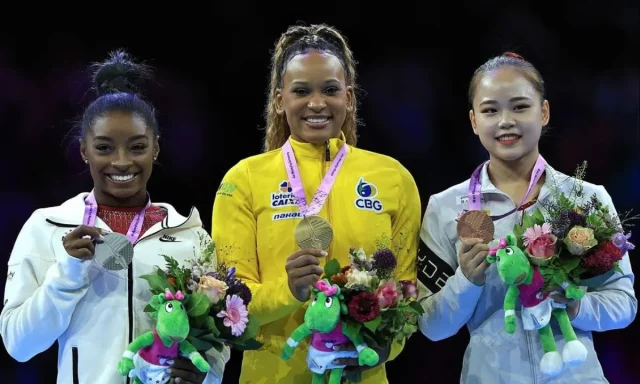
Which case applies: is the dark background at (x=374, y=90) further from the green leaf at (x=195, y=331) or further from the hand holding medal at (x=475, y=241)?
the green leaf at (x=195, y=331)

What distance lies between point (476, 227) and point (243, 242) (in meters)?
0.84

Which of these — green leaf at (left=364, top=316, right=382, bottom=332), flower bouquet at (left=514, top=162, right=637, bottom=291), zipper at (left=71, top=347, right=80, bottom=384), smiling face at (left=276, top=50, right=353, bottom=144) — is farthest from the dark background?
green leaf at (left=364, top=316, right=382, bottom=332)

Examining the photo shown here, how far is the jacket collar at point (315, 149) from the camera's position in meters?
3.26

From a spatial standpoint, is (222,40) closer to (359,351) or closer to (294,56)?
(294,56)

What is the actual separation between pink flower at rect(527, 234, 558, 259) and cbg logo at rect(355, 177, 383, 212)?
62cm

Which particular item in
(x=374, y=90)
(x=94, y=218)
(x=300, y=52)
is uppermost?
(x=374, y=90)

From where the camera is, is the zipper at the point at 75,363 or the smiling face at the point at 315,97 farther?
the smiling face at the point at 315,97

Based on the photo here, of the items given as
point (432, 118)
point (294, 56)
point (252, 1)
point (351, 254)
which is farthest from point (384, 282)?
point (252, 1)

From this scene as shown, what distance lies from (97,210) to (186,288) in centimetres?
61

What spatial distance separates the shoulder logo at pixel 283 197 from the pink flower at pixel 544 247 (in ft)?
2.90

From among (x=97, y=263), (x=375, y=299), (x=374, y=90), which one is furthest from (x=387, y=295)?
(x=374, y=90)

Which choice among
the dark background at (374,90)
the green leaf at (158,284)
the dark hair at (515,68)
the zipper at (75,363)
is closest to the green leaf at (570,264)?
the dark hair at (515,68)

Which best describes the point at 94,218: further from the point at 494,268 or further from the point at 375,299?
the point at 494,268

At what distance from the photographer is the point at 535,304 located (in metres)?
2.83
